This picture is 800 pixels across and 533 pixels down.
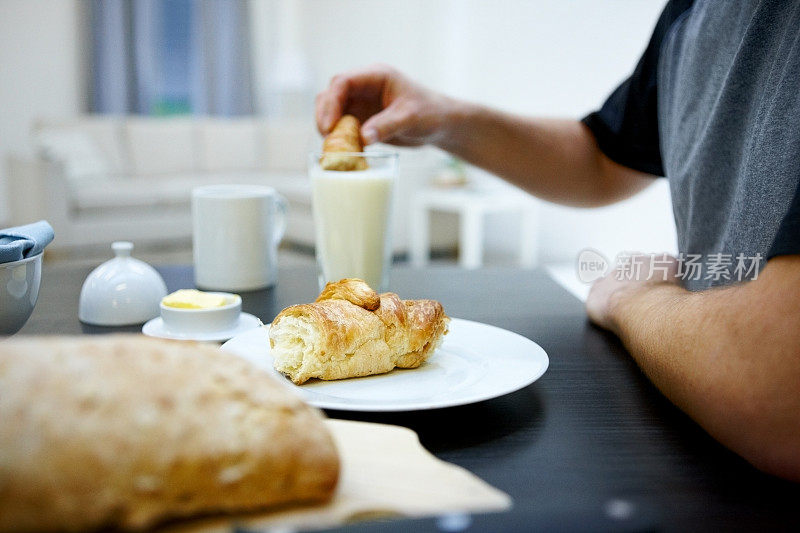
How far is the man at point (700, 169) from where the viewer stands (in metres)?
0.51

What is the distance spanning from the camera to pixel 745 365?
1.71 ft

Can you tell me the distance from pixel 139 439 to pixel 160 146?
5.21 metres

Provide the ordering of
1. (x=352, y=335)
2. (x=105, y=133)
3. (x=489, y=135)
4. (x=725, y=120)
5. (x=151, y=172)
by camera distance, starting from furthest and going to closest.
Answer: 1. (x=151, y=172)
2. (x=105, y=133)
3. (x=489, y=135)
4. (x=725, y=120)
5. (x=352, y=335)

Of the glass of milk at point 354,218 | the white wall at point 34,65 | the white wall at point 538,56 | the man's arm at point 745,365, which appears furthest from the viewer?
the white wall at point 34,65

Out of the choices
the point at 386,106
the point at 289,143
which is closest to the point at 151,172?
the point at 289,143

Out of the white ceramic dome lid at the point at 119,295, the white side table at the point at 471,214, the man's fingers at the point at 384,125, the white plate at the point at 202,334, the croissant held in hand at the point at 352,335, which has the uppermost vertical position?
the man's fingers at the point at 384,125

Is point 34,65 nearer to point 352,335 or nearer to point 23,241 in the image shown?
point 23,241

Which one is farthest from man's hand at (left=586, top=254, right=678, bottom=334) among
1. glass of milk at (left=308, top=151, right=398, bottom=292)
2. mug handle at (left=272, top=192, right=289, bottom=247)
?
mug handle at (left=272, top=192, right=289, bottom=247)

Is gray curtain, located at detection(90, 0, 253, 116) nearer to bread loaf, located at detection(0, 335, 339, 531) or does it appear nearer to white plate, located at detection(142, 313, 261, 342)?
white plate, located at detection(142, 313, 261, 342)

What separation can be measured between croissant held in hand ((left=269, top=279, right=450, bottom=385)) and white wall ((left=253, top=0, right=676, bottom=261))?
339cm

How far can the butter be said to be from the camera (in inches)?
32.4

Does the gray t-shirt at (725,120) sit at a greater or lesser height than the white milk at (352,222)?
greater

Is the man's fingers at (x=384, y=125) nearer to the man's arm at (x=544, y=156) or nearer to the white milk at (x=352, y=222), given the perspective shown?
the white milk at (x=352, y=222)

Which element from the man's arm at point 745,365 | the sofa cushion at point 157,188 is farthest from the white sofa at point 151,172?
the man's arm at point 745,365
